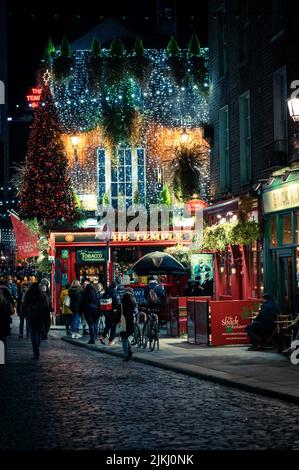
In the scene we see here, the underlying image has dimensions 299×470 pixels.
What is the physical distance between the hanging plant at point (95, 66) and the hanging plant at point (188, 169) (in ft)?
15.4

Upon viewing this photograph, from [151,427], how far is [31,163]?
25933mm

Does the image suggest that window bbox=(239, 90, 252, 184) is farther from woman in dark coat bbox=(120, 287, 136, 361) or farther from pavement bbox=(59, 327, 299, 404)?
woman in dark coat bbox=(120, 287, 136, 361)

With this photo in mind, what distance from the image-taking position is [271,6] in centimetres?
2317

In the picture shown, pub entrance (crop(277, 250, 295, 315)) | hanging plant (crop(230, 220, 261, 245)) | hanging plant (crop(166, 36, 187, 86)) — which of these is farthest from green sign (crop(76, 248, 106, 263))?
pub entrance (crop(277, 250, 295, 315))

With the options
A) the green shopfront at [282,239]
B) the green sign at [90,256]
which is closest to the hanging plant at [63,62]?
the green sign at [90,256]

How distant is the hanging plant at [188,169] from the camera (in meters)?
31.9

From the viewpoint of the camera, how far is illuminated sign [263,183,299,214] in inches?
843

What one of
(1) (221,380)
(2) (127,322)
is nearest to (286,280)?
(2) (127,322)

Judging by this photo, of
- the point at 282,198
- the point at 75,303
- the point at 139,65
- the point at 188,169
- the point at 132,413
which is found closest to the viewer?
the point at 132,413

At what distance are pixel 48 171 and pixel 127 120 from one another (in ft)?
11.9

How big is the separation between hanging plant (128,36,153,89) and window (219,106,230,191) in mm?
7308

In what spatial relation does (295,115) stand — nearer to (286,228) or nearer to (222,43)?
(286,228)

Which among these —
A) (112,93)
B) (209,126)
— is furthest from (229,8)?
(112,93)

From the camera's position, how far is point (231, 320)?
72.1ft
